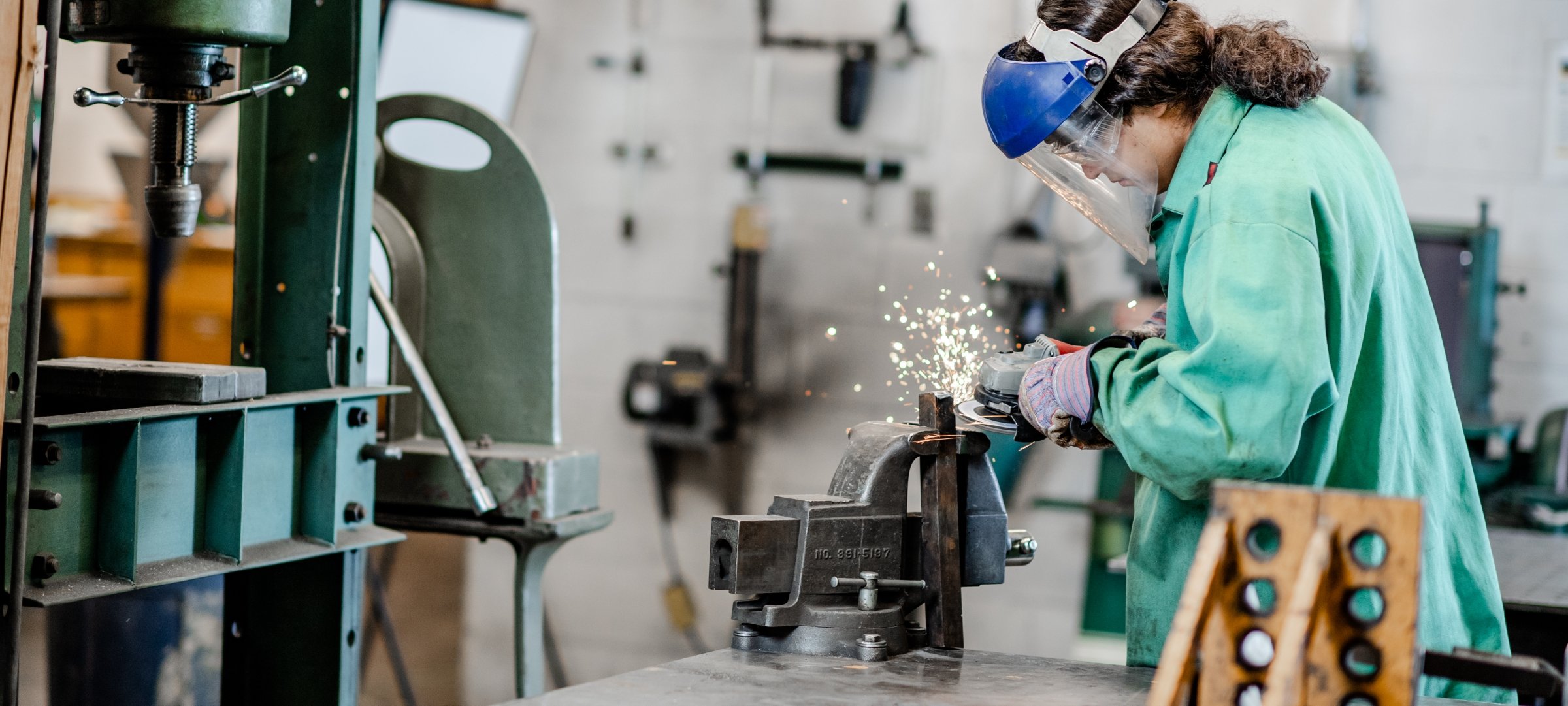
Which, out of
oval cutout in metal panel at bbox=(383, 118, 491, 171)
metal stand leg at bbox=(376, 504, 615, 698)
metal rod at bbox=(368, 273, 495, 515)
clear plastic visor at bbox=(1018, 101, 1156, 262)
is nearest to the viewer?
clear plastic visor at bbox=(1018, 101, 1156, 262)

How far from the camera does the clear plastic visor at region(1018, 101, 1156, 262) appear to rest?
1.67 metres

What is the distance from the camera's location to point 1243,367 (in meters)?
1.37

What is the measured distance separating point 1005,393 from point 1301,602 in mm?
604

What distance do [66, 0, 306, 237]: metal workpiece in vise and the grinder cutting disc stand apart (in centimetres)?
108

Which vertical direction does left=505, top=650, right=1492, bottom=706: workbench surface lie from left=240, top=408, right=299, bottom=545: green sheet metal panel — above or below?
below

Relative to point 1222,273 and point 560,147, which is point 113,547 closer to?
point 1222,273

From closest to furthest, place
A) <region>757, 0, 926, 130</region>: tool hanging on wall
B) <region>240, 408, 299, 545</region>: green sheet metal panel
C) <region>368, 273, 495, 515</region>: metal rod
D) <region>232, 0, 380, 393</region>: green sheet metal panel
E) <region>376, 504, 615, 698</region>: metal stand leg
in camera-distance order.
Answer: <region>240, 408, 299, 545</region>: green sheet metal panel, <region>232, 0, 380, 393</region>: green sheet metal panel, <region>368, 273, 495, 515</region>: metal rod, <region>376, 504, 615, 698</region>: metal stand leg, <region>757, 0, 926, 130</region>: tool hanging on wall

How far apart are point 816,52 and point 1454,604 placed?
304 centimetres

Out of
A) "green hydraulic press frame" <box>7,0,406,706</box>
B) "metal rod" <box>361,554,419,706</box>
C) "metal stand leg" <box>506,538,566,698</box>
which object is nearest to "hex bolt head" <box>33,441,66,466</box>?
"green hydraulic press frame" <box>7,0,406,706</box>

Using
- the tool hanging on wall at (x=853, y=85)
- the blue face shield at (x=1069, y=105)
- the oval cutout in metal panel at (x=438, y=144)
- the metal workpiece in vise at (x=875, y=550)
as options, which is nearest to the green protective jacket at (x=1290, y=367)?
the blue face shield at (x=1069, y=105)

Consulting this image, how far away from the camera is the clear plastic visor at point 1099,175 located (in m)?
1.67

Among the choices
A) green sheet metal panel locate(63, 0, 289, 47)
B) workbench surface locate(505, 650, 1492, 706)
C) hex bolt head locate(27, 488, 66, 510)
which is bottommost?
workbench surface locate(505, 650, 1492, 706)

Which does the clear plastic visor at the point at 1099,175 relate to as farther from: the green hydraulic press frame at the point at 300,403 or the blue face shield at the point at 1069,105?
the green hydraulic press frame at the point at 300,403

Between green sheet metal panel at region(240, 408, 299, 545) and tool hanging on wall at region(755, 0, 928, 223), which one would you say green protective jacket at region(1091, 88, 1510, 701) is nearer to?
green sheet metal panel at region(240, 408, 299, 545)
